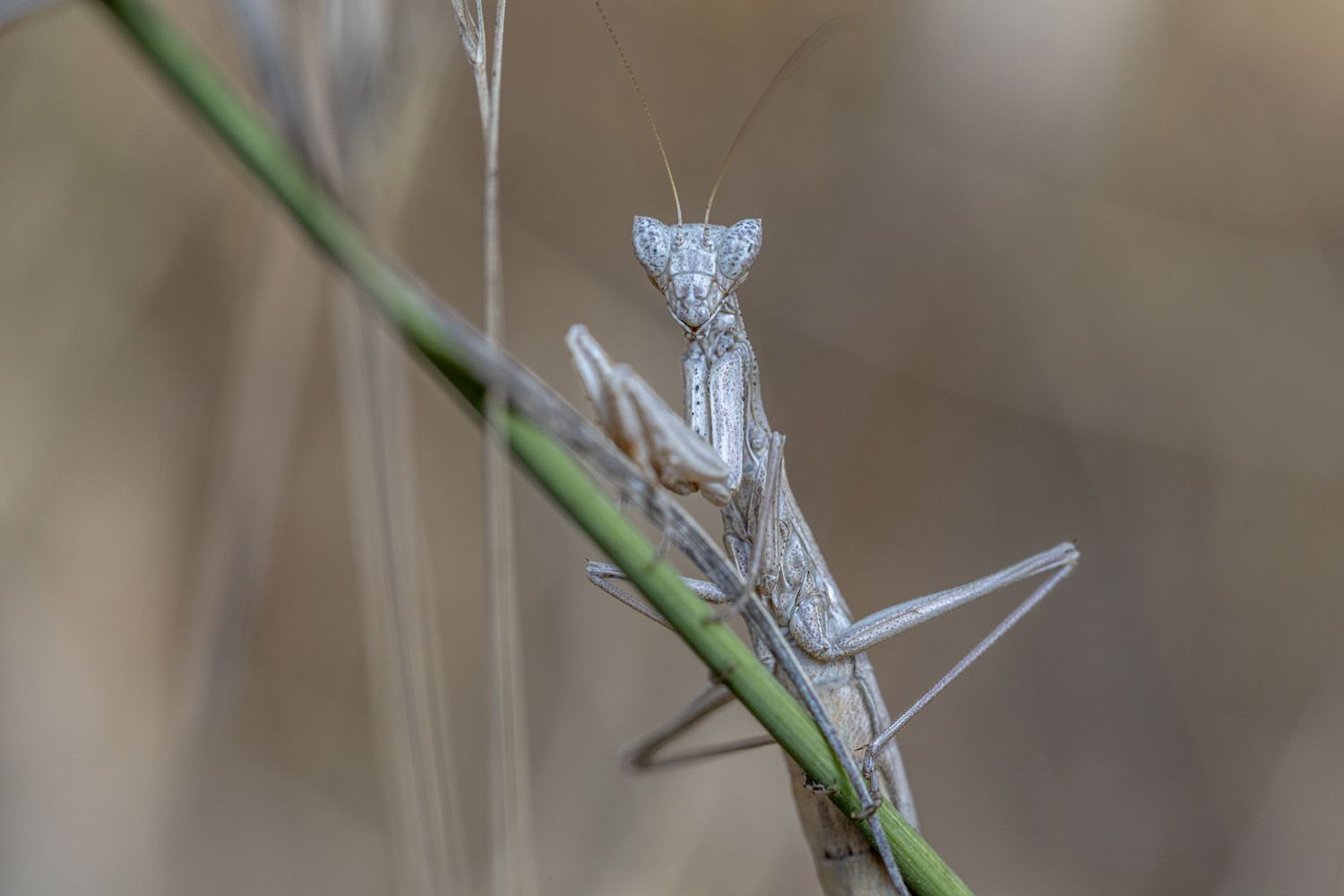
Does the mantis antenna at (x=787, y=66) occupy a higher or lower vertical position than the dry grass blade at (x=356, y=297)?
higher

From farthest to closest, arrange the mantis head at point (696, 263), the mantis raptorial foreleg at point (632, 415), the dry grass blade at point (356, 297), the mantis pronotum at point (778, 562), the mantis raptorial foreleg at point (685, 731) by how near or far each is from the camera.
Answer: the mantis raptorial foreleg at point (685, 731)
the mantis head at point (696, 263)
the mantis pronotum at point (778, 562)
the mantis raptorial foreleg at point (632, 415)
the dry grass blade at point (356, 297)

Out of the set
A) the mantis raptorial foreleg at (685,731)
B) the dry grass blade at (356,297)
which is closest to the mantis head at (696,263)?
the mantis raptorial foreleg at (685,731)

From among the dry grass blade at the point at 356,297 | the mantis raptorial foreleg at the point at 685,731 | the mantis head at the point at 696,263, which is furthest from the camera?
the mantis raptorial foreleg at the point at 685,731

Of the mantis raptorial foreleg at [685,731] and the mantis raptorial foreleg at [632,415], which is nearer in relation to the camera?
the mantis raptorial foreleg at [632,415]

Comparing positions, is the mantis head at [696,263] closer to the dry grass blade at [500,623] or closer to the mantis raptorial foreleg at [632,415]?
the mantis raptorial foreleg at [632,415]

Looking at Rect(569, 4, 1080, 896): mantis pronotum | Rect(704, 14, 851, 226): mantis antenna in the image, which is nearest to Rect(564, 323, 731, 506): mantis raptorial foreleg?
Rect(569, 4, 1080, 896): mantis pronotum

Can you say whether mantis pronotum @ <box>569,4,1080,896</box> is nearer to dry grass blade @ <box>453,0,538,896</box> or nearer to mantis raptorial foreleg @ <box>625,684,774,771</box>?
mantis raptorial foreleg @ <box>625,684,774,771</box>
